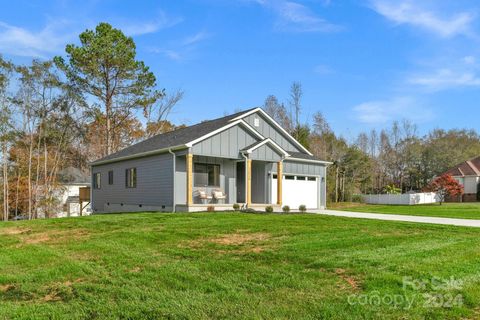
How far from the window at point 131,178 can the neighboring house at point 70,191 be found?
36.0 ft

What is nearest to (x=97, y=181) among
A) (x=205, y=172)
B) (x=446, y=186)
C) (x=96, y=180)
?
(x=96, y=180)

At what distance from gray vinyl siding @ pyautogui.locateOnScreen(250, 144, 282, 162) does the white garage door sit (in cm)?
171

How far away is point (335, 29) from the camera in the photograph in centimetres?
1464

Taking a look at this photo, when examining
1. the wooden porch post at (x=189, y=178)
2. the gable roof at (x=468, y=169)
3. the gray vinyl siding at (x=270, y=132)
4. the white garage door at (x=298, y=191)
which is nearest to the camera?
the wooden porch post at (x=189, y=178)

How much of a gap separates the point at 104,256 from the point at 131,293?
2.47 metres

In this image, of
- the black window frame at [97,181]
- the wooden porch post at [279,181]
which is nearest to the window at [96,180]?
the black window frame at [97,181]

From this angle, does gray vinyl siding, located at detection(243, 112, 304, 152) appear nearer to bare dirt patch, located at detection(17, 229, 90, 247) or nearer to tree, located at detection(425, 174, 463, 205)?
bare dirt patch, located at detection(17, 229, 90, 247)

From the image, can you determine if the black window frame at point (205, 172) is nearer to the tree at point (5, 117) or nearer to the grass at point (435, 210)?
the grass at point (435, 210)

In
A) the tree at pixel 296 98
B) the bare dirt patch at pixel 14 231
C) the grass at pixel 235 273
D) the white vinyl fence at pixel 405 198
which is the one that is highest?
the tree at pixel 296 98

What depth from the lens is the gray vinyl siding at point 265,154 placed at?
58.7 ft

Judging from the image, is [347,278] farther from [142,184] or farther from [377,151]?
[377,151]

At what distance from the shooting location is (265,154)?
18.3 m

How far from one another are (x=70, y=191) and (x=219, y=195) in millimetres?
19400

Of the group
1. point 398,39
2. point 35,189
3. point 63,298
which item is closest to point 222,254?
point 63,298
